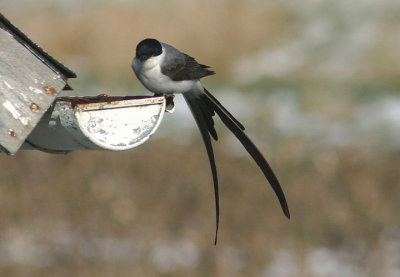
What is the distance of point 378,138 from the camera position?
11609 millimetres

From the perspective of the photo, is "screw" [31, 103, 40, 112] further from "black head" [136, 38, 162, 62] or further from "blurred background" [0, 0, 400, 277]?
"blurred background" [0, 0, 400, 277]

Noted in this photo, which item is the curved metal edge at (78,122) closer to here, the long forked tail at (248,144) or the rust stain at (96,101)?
the rust stain at (96,101)

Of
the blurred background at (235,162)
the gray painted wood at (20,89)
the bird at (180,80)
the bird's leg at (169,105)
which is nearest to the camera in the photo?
the gray painted wood at (20,89)

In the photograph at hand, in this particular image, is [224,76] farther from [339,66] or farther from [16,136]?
[16,136]

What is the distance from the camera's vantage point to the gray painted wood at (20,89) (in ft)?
12.1

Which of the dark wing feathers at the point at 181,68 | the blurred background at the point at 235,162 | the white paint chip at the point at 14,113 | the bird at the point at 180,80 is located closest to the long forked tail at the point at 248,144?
the bird at the point at 180,80

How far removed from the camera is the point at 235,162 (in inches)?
433

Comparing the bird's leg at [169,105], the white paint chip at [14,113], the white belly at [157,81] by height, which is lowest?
the white paint chip at [14,113]

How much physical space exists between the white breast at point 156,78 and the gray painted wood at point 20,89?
1718mm

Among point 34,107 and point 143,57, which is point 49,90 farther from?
point 143,57

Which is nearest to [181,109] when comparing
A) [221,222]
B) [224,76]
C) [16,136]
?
[224,76]

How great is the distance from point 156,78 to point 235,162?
5412mm

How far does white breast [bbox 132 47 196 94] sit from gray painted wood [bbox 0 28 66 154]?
172 centimetres

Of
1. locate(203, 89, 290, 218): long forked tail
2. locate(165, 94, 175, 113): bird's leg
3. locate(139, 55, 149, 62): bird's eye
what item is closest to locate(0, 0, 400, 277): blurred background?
locate(203, 89, 290, 218): long forked tail
